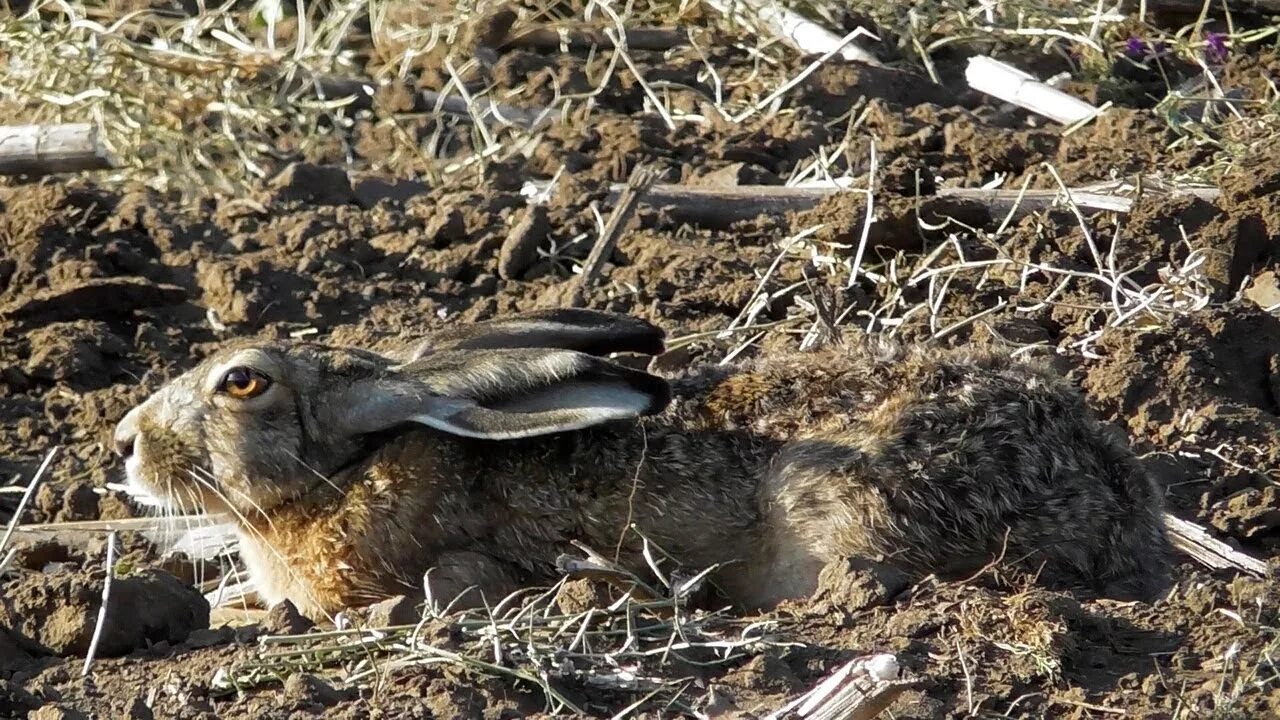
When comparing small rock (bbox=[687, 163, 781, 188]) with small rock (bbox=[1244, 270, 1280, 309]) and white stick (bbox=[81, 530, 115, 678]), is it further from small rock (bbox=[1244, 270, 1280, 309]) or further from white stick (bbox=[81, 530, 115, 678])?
white stick (bbox=[81, 530, 115, 678])

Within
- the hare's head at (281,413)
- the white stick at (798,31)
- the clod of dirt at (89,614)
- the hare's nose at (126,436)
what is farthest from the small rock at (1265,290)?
the clod of dirt at (89,614)

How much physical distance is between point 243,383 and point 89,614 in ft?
3.98

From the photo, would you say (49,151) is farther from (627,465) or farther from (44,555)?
(627,465)

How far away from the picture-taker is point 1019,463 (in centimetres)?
614

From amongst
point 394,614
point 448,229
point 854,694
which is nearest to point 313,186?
point 448,229

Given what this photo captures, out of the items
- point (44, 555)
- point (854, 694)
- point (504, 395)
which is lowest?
point (44, 555)

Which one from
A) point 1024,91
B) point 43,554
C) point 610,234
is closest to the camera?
point 43,554

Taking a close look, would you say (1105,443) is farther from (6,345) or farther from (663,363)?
(6,345)

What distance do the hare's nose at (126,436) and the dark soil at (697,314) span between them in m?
0.41

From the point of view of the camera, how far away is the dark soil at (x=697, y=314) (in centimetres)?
516

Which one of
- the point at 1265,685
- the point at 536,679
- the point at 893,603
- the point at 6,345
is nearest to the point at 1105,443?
the point at 893,603

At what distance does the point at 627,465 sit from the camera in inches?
251

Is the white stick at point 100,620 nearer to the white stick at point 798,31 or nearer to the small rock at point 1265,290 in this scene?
the small rock at point 1265,290

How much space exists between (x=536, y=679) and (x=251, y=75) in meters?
6.42
